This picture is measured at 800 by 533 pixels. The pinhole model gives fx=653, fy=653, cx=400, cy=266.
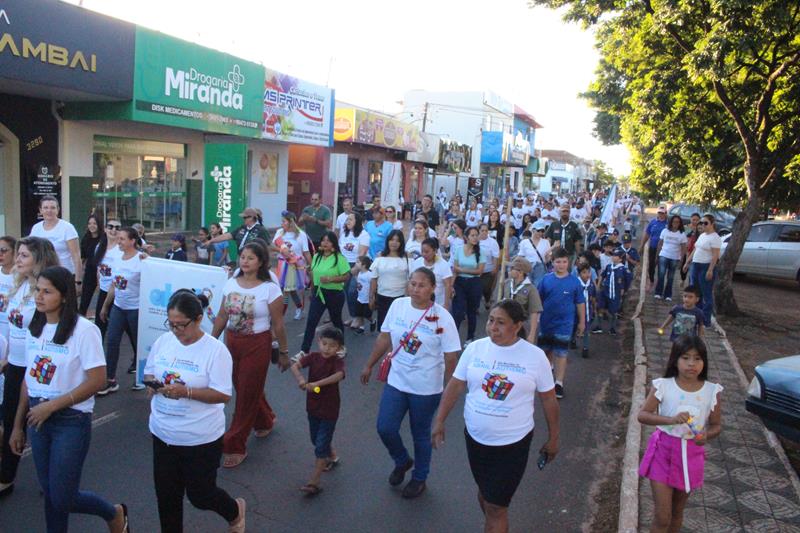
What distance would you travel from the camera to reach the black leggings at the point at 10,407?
175 inches

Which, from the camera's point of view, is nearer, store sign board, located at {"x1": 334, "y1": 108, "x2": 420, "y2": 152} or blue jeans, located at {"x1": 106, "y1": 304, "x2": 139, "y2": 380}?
blue jeans, located at {"x1": 106, "y1": 304, "x2": 139, "y2": 380}

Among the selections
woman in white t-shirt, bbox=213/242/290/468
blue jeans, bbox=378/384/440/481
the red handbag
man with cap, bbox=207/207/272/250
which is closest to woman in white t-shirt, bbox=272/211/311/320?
man with cap, bbox=207/207/272/250

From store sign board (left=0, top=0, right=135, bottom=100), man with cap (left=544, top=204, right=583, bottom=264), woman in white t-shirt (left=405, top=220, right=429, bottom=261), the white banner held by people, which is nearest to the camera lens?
the white banner held by people

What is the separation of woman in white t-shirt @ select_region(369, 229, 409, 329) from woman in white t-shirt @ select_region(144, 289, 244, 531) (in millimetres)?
4098

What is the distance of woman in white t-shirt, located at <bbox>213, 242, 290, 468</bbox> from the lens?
514 centimetres

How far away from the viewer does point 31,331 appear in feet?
11.8

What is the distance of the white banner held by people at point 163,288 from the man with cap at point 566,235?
288 inches

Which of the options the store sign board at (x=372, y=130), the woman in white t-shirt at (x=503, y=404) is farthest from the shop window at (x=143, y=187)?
the woman in white t-shirt at (x=503, y=404)

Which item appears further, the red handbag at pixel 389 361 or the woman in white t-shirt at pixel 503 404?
the red handbag at pixel 389 361

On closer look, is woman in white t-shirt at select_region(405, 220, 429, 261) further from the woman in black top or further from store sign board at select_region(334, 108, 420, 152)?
store sign board at select_region(334, 108, 420, 152)

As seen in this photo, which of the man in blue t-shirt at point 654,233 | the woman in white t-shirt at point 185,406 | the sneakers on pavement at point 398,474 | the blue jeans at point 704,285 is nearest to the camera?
the woman in white t-shirt at point 185,406

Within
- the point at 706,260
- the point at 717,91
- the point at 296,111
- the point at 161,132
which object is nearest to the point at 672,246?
the point at 706,260

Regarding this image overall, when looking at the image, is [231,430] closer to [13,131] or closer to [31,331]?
[31,331]

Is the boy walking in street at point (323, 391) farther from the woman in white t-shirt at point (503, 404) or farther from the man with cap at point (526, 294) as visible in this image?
the man with cap at point (526, 294)
